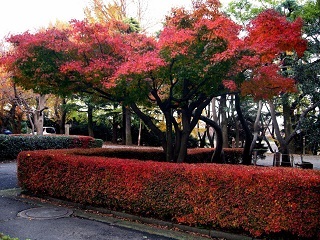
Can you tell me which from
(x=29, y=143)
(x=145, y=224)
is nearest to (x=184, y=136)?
(x=145, y=224)

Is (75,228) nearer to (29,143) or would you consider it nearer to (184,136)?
(184,136)

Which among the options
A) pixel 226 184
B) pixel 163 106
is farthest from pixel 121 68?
pixel 226 184

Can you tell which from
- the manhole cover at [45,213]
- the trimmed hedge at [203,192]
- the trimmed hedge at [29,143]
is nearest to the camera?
the trimmed hedge at [203,192]

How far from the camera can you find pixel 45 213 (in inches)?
251

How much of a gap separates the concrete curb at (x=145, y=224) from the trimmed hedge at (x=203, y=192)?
0.39ft

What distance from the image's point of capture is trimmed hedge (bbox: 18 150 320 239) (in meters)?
4.66

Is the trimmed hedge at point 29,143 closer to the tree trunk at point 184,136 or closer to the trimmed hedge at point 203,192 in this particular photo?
the trimmed hedge at point 203,192

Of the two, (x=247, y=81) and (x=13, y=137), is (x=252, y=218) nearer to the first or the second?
(x=247, y=81)

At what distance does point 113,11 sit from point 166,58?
16223mm

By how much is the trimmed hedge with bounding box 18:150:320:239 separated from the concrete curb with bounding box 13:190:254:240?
12 centimetres

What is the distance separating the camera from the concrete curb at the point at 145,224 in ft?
17.1

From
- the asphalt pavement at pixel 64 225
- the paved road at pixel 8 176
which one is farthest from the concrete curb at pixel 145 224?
the paved road at pixel 8 176

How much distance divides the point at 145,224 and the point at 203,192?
138 centimetres

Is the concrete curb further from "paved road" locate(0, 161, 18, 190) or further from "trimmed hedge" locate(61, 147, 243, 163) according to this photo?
"paved road" locate(0, 161, 18, 190)
